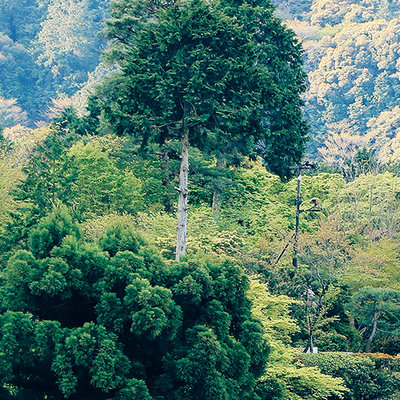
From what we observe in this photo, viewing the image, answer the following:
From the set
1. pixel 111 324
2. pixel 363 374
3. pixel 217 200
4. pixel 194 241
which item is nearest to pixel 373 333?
pixel 363 374

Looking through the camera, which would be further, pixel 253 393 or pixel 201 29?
pixel 201 29

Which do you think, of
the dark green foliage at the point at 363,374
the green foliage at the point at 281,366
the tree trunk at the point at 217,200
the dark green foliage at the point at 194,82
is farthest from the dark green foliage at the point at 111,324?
the tree trunk at the point at 217,200

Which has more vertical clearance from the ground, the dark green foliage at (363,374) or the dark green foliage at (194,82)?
the dark green foliage at (194,82)

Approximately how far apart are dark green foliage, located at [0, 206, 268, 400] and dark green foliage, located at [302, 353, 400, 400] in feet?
29.8

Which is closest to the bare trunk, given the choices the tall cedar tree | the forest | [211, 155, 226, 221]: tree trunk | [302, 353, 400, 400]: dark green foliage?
the forest

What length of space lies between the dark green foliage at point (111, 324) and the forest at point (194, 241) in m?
0.03

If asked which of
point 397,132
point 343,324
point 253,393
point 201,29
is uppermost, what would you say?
point 397,132

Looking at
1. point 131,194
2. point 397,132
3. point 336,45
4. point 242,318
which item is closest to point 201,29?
point 131,194

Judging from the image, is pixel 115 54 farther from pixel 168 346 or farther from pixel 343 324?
pixel 168 346

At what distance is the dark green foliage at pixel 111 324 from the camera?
1299cm

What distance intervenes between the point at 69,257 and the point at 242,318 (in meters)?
3.71

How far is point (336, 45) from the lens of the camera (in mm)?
82562

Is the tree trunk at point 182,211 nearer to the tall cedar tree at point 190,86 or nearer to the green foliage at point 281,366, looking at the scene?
the tall cedar tree at point 190,86

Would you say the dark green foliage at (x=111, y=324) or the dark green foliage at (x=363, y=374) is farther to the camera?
the dark green foliage at (x=363, y=374)
